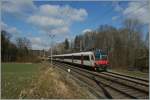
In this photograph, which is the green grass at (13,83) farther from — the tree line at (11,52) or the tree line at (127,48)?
the tree line at (11,52)

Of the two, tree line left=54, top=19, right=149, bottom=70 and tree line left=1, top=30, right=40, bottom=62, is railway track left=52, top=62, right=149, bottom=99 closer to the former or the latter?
tree line left=54, top=19, right=149, bottom=70

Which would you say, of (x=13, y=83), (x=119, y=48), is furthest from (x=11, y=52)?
(x=13, y=83)

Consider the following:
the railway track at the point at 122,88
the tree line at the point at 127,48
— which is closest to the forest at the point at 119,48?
the tree line at the point at 127,48

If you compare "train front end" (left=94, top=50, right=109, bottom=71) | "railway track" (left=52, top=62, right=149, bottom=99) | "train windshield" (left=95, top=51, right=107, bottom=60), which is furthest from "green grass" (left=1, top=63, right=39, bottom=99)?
"train windshield" (left=95, top=51, right=107, bottom=60)

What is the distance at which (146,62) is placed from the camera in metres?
35.4

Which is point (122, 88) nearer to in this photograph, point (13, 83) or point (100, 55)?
point (13, 83)

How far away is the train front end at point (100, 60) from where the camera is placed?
31331mm

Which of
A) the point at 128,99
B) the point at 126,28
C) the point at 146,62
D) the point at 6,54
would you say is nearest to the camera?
the point at 128,99

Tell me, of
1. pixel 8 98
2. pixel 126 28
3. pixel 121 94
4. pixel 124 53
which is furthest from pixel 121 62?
pixel 8 98

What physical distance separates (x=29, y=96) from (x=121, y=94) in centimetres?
477

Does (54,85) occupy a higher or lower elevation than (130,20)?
lower

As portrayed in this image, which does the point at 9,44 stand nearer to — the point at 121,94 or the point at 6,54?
the point at 6,54

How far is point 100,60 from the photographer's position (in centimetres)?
3206

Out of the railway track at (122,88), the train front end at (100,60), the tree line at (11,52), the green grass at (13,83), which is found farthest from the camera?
the tree line at (11,52)
